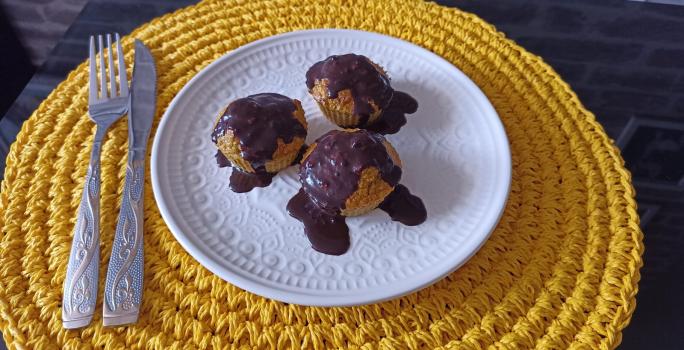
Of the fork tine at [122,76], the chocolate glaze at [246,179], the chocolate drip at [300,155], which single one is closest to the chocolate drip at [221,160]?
the chocolate glaze at [246,179]

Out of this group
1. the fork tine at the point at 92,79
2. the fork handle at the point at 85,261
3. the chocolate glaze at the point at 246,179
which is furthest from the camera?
Answer: the fork tine at the point at 92,79

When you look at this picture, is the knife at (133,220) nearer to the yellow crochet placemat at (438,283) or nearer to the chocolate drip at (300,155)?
the yellow crochet placemat at (438,283)

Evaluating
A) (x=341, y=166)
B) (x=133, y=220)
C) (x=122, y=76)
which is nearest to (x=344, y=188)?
(x=341, y=166)

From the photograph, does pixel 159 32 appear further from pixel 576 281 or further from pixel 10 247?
pixel 576 281

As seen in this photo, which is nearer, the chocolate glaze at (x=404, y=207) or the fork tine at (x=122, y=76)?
the chocolate glaze at (x=404, y=207)

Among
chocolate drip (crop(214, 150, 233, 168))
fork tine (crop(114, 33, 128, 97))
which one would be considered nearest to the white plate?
chocolate drip (crop(214, 150, 233, 168))

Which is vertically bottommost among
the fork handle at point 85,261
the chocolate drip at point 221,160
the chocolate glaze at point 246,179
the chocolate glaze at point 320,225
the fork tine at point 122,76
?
the fork handle at point 85,261

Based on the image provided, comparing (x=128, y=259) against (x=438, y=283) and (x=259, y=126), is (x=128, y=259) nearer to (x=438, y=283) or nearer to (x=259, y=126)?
(x=259, y=126)
